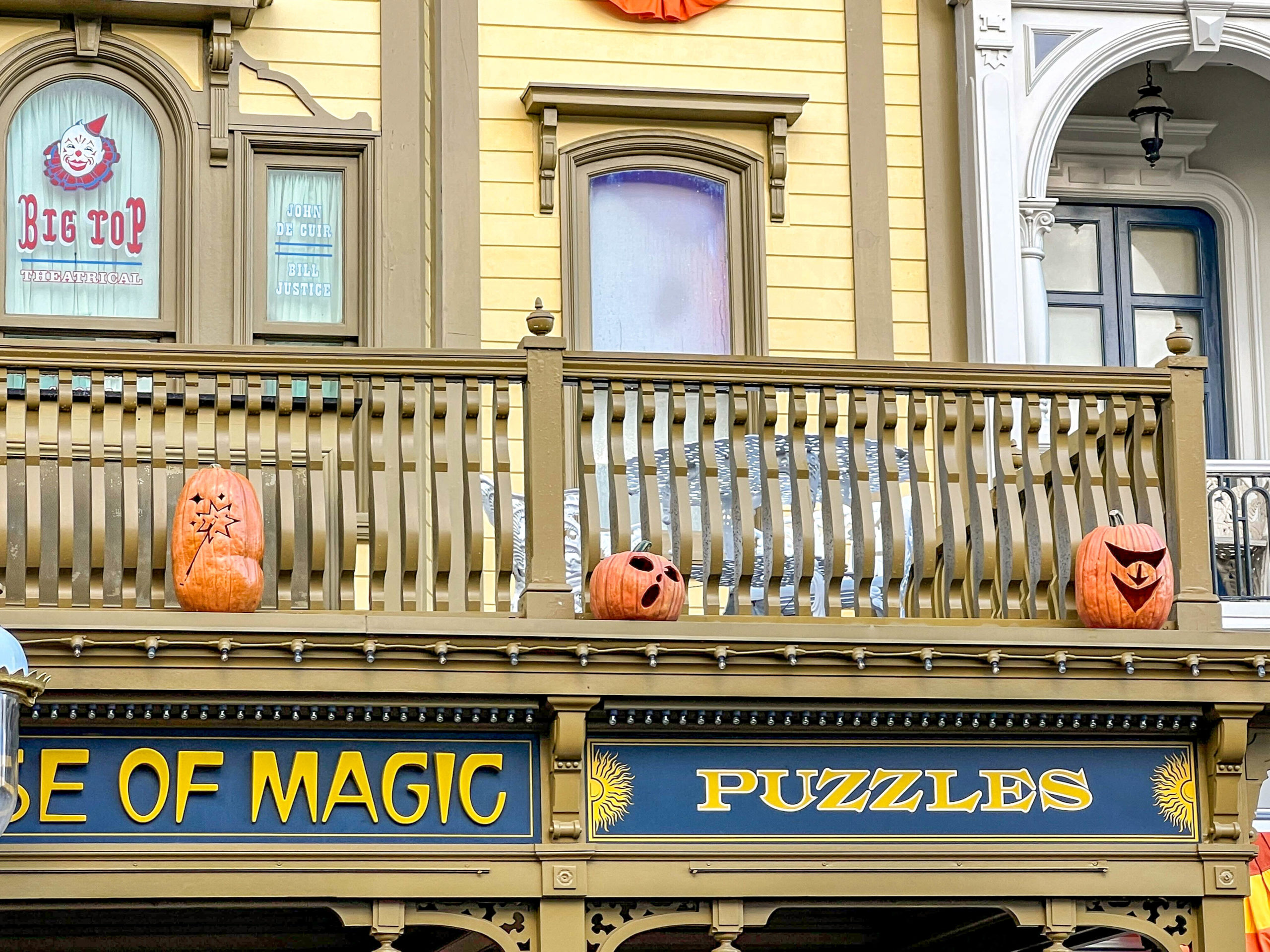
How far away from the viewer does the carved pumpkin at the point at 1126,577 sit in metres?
9.95

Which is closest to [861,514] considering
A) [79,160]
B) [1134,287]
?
[79,160]

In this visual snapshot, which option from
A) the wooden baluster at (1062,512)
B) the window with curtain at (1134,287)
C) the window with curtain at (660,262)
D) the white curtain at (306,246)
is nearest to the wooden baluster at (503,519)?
the wooden baluster at (1062,512)

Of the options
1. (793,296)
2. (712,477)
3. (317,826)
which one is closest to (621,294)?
(793,296)

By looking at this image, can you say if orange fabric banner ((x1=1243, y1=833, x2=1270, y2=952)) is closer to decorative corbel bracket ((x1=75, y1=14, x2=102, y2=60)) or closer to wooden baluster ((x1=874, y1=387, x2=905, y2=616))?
wooden baluster ((x1=874, y1=387, x2=905, y2=616))

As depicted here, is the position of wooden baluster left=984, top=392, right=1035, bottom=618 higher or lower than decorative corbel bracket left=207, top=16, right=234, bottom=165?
lower

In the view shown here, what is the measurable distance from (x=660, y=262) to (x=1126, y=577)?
4.09 meters

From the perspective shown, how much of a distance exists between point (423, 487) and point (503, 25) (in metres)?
2.83

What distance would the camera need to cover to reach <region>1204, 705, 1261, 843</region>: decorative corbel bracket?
10.0 metres

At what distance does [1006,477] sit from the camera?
34.0 feet

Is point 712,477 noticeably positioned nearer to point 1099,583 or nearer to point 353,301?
point 1099,583

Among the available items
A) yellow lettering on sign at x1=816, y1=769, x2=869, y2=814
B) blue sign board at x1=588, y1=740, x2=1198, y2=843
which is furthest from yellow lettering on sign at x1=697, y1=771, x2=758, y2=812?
yellow lettering on sign at x1=816, y1=769, x2=869, y2=814

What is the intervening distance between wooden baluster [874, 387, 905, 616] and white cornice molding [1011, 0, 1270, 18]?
4.20 metres

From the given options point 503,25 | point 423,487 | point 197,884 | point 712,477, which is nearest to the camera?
point 197,884

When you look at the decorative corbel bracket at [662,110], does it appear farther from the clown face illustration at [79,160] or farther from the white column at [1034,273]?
the clown face illustration at [79,160]
